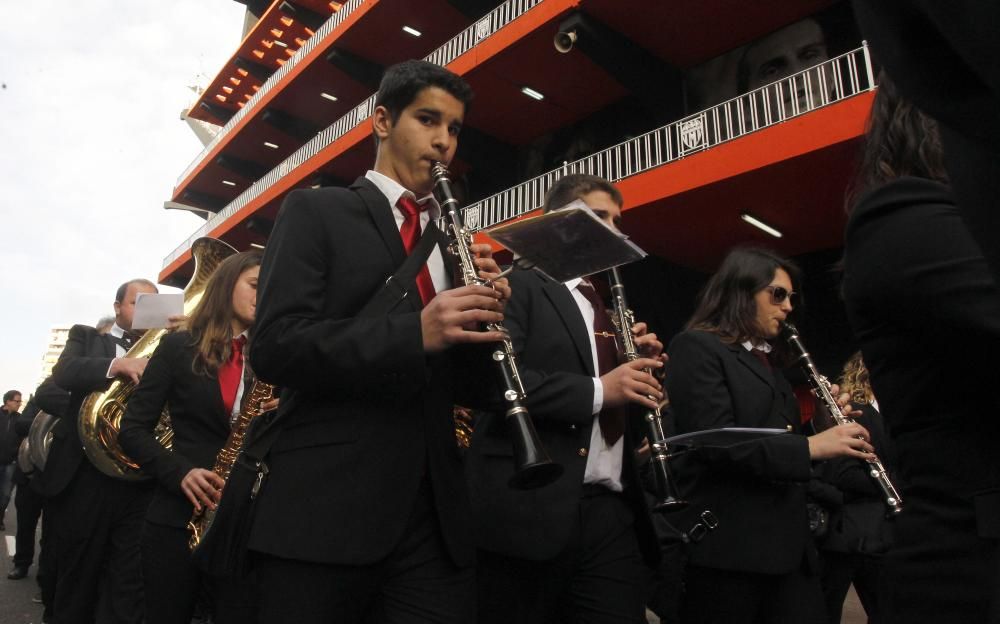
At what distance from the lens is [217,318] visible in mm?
2936

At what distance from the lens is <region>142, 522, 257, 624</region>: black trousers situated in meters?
2.37

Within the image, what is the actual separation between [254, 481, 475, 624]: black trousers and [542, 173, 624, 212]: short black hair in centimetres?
162

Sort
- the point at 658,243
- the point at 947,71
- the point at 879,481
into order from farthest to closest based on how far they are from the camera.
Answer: the point at 658,243
the point at 879,481
the point at 947,71

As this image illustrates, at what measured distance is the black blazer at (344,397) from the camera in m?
1.37

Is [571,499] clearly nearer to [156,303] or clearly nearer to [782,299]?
[782,299]

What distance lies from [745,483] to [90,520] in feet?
10.4

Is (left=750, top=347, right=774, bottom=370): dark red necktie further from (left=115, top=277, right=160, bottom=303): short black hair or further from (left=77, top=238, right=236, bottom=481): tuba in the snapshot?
(left=115, top=277, right=160, bottom=303): short black hair

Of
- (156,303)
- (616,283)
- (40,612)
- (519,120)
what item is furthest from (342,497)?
(519,120)

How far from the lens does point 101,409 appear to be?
145 inches

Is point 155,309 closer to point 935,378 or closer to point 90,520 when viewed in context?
point 90,520

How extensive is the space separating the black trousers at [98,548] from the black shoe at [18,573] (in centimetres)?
338

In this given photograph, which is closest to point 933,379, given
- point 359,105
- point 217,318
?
point 217,318

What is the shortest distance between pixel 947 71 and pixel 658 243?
31.7 ft

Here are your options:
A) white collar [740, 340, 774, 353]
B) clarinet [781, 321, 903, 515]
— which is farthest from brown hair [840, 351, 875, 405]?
white collar [740, 340, 774, 353]
